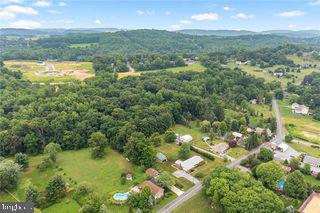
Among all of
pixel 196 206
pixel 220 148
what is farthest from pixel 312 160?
pixel 196 206

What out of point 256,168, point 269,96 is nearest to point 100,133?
point 256,168

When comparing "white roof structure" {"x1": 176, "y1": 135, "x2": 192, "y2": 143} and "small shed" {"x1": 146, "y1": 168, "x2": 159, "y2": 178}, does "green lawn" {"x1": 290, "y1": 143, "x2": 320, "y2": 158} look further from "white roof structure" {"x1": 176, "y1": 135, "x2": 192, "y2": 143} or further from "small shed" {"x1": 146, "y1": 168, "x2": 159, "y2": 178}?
"small shed" {"x1": 146, "y1": 168, "x2": 159, "y2": 178}

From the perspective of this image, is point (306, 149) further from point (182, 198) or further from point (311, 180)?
point (182, 198)

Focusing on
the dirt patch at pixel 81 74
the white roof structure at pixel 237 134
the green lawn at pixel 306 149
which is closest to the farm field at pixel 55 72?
the dirt patch at pixel 81 74

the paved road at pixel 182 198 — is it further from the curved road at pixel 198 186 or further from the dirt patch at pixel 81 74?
the dirt patch at pixel 81 74

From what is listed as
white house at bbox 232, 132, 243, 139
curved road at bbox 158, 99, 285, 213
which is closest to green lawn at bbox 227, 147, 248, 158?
curved road at bbox 158, 99, 285, 213

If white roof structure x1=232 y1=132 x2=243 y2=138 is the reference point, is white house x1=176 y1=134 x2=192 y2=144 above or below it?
below
